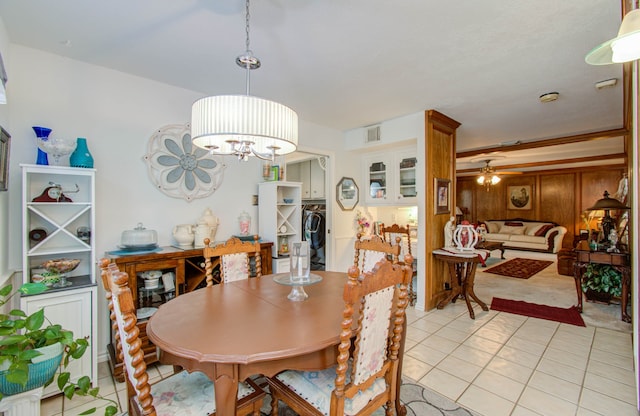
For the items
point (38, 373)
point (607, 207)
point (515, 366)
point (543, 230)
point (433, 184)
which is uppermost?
point (433, 184)

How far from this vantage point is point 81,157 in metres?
2.28

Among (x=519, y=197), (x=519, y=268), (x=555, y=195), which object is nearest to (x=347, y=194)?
(x=519, y=268)

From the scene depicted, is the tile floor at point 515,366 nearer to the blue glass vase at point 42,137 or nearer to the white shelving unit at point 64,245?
the white shelving unit at point 64,245

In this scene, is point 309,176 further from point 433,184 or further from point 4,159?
point 4,159

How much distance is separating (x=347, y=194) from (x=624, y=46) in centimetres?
365

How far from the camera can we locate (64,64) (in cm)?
239

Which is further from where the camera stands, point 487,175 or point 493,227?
point 493,227

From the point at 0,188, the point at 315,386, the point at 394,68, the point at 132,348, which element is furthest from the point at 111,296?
the point at 394,68

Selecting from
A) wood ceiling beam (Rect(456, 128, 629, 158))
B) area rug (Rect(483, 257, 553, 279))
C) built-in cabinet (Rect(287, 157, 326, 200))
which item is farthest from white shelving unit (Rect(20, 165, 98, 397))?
area rug (Rect(483, 257, 553, 279))

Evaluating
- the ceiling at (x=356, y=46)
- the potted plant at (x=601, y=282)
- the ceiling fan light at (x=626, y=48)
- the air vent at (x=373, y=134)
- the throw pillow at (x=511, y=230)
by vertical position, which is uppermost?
the ceiling at (x=356, y=46)

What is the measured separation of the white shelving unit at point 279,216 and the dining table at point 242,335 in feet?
4.87

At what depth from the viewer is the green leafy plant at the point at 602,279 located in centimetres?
367

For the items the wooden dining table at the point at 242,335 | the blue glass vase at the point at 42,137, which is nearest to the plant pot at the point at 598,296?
the wooden dining table at the point at 242,335

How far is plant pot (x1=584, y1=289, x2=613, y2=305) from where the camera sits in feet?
12.8
